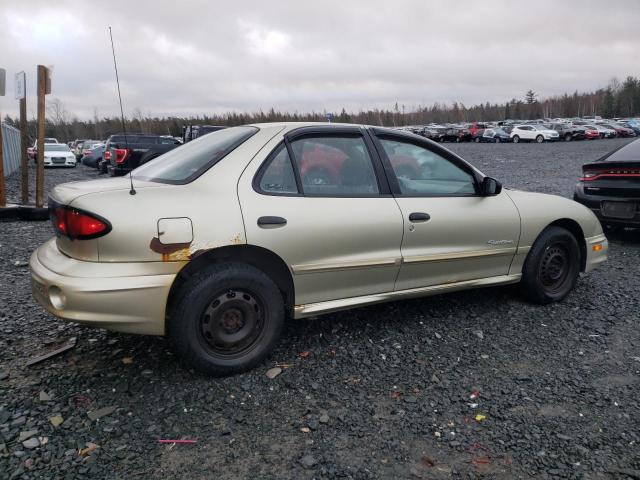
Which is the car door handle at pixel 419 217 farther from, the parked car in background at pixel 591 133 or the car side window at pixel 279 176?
the parked car in background at pixel 591 133

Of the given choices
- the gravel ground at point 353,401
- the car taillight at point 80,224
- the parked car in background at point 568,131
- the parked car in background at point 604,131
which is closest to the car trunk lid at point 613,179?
the gravel ground at point 353,401

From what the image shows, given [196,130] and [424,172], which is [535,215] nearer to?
[424,172]

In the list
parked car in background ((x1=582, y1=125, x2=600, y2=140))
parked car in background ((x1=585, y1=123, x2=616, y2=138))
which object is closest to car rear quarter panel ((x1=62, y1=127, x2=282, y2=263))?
parked car in background ((x1=582, y1=125, x2=600, y2=140))

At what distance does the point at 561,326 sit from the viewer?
391cm

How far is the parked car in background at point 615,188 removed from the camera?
6109 millimetres

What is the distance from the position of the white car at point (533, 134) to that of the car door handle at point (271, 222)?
39948 millimetres

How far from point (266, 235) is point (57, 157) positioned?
26.1m

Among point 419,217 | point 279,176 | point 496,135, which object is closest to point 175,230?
point 279,176

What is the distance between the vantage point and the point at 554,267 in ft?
14.4

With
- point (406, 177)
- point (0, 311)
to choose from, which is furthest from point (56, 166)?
point (406, 177)

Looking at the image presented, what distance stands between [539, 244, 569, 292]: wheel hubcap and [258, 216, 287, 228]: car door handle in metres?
2.51

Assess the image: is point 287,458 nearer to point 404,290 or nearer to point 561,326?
point 404,290

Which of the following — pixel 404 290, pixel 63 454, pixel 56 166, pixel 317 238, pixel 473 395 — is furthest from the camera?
pixel 56 166

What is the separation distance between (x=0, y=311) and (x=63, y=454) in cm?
224
